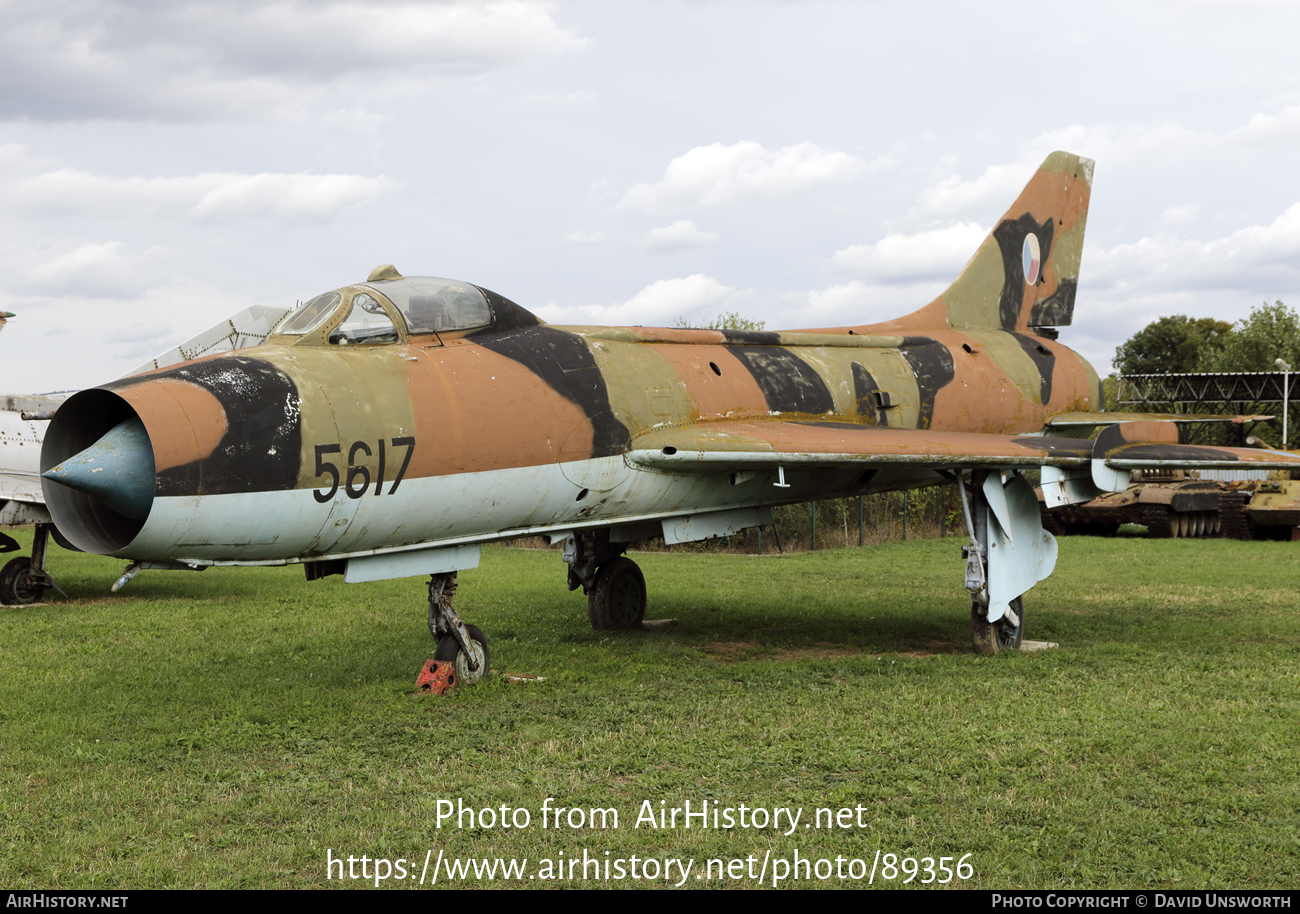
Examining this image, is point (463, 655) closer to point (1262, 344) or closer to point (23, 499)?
point (23, 499)

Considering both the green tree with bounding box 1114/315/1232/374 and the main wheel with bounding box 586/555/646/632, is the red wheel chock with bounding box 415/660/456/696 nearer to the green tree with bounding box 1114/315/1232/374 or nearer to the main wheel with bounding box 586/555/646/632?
the main wheel with bounding box 586/555/646/632

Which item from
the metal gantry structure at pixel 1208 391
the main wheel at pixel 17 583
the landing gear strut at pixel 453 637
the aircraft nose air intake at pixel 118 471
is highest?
the metal gantry structure at pixel 1208 391

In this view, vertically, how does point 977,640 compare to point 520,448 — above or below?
below

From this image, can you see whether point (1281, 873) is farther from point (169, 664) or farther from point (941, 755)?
point (169, 664)

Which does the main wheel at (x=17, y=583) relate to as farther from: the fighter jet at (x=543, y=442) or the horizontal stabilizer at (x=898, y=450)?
the horizontal stabilizer at (x=898, y=450)

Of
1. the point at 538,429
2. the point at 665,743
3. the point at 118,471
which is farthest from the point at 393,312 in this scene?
the point at 665,743

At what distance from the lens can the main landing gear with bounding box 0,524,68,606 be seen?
14.4m

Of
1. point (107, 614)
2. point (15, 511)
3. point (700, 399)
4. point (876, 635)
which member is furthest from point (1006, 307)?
point (15, 511)

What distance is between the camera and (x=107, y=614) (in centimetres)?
1299

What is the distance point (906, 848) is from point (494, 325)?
4798 millimetres

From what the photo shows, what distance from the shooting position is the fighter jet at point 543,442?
6.02m

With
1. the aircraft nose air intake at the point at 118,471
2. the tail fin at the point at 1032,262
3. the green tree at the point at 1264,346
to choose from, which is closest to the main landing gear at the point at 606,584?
the tail fin at the point at 1032,262

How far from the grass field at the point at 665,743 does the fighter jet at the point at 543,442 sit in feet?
3.65

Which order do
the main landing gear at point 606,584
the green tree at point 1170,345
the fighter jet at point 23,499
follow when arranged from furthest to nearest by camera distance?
the green tree at point 1170,345, the fighter jet at point 23,499, the main landing gear at point 606,584
